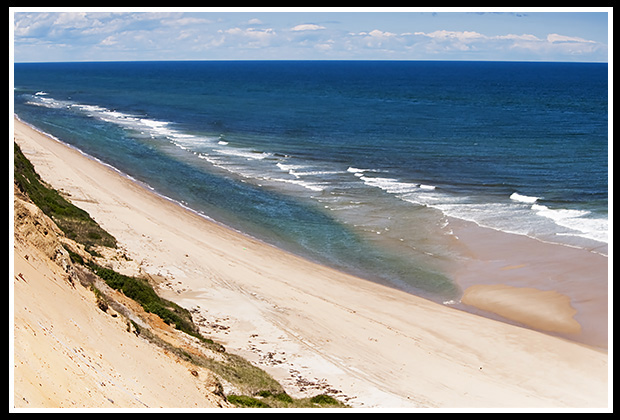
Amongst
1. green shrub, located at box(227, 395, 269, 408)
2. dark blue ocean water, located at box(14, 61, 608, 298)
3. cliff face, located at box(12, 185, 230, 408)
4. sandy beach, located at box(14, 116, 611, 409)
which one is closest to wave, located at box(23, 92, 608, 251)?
dark blue ocean water, located at box(14, 61, 608, 298)

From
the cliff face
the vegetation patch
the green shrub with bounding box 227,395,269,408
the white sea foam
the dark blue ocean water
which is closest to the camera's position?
the cliff face

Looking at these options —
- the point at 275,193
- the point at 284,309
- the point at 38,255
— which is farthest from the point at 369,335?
the point at 275,193

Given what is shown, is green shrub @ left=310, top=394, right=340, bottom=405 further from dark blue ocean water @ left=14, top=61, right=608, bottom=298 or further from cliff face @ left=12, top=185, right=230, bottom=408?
dark blue ocean water @ left=14, top=61, right=608, bottom=298

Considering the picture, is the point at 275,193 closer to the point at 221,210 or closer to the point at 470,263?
the point at 221,210

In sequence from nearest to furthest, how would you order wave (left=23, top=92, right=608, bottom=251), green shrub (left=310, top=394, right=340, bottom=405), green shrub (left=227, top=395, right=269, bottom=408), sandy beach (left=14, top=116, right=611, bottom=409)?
green shrub (left=227, top=395, right=269, bottom=408)
green shrub (left=310, top=394, right=340, bottom=405)
sandy beach (left=14, top=116, right=611, bottom=409)
wave (left=23, top=92, right=608, bottom=251)

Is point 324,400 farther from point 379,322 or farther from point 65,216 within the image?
point 65,216

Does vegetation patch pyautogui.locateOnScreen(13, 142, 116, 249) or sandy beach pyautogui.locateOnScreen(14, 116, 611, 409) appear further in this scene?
vegetation patch pyautogui.locateOnScreen(13, 142, 116, 249)

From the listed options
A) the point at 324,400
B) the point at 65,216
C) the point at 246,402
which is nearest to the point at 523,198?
the point at 65,216
